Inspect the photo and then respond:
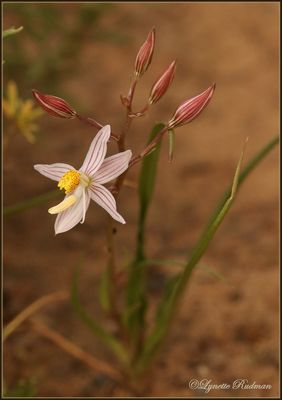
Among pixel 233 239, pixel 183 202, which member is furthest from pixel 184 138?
pixel 233 239

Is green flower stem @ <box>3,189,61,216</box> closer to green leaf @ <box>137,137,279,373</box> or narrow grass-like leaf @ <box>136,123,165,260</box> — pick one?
narrow grass-like leaf @ <box>136,123,165,260</box>

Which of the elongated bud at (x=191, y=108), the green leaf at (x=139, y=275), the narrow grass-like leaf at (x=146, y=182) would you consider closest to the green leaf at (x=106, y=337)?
the green leaf at (x=139, y=275)

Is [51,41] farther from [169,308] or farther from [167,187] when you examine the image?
[169,308]

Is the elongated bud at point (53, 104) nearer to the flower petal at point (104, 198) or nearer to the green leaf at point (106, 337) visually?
the flower petal at point (104, 198)

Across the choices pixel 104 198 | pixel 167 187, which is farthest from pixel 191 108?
pixel 167 187

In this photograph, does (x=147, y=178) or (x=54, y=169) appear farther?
(x=147, y=178)

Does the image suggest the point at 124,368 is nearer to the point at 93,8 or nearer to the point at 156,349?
the point at 156,349

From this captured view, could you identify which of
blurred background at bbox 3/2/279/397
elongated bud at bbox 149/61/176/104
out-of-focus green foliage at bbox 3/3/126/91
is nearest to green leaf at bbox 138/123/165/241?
blurred background at bbox 3/2/279/397
